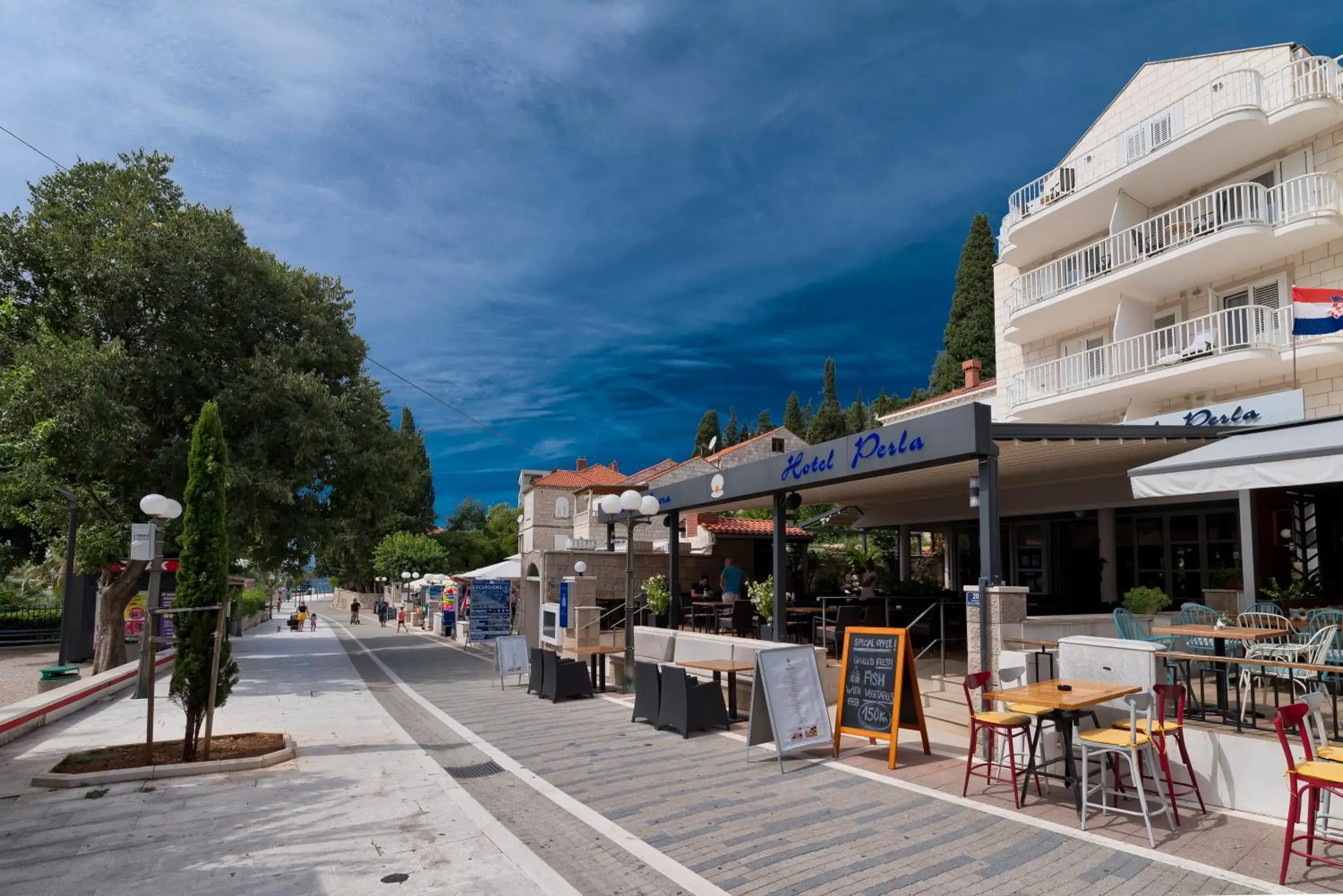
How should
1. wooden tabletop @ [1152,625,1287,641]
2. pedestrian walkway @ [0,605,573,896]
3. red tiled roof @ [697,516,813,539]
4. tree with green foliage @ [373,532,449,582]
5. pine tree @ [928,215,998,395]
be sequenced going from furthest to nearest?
1. tree with green foliage @ [373,532,449,582]
2. pine tree @ [928,215,998,395]
3. red tiled roof @ [697,516,813,539]
4. wooden tabletop @ [1152,625,1287,641]
5. pedestrian walkway @ [0,605,573,896]

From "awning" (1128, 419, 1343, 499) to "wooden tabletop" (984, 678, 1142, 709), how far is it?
3.22 metres

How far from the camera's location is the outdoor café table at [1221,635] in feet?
22.3

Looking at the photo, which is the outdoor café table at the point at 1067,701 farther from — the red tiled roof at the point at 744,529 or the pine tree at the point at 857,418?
the pine tree at the point at 857,418

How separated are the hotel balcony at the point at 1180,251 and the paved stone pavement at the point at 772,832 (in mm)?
14043

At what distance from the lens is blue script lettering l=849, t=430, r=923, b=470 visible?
30.1 ft

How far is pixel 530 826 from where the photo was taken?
638 centimetres

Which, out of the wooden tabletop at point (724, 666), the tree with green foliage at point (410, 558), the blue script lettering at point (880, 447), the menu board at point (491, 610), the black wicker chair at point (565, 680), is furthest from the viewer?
the tree with green foliage at point (410, 558)

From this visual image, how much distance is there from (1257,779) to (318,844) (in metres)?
6.98

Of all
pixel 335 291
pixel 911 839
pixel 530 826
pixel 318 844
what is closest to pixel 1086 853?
pixel 911 839

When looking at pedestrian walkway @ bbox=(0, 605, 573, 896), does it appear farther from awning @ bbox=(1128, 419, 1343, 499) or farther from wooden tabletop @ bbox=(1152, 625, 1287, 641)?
awning @ bbox=(1128, 419, 1343, 499)

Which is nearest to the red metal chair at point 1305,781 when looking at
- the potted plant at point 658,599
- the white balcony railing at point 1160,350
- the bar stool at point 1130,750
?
the bar stool at point 1130,750

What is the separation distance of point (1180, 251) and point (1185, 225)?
1.55 meters

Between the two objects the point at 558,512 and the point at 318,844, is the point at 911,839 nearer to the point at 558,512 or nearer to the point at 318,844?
the point at 318,844

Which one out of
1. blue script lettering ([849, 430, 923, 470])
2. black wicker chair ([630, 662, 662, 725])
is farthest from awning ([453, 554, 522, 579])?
blue script lettering ([849, 430, 923, 470])
